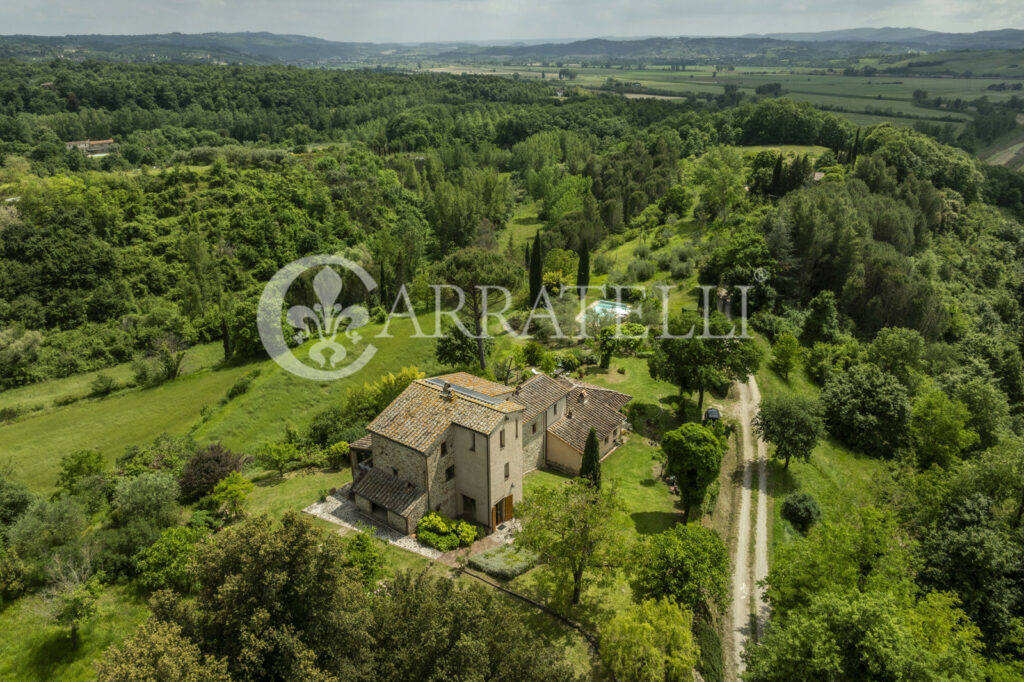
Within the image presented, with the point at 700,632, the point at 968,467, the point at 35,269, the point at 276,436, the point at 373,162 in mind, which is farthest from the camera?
the point at 373,162

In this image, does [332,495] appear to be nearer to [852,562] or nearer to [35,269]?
[852,562]

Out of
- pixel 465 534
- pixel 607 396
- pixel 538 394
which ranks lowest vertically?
pixel 465 534

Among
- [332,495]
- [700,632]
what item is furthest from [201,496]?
[700,632]

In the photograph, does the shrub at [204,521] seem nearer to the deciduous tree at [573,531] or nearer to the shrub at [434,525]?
the shrub at [434,525]

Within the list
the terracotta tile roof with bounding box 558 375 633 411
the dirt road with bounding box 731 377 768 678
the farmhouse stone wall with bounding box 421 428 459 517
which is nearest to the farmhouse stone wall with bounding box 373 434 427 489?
the farmhouse stone wall with bounding box 421 428 459 517

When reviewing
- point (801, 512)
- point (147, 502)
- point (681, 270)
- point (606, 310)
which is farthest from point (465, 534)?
point (681, 270)

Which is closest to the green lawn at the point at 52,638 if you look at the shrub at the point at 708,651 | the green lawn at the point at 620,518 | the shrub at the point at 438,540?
the shrub at the point at 438,540

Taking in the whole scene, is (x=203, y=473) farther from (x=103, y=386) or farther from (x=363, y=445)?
(x=103, y=386)

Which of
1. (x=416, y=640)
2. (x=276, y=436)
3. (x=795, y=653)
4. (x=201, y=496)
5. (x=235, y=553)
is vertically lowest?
(x=276, y=436)
